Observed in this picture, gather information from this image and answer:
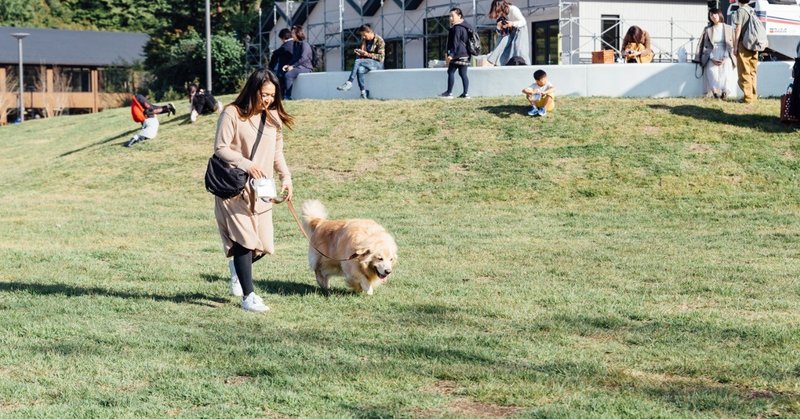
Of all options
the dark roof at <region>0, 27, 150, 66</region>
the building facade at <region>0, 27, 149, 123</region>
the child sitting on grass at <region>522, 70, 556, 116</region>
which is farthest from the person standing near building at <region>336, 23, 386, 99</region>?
the dark roof at <region>0, 27, 150, 66</region>

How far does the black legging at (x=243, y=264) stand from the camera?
7.38 m

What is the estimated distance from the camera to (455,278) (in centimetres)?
909

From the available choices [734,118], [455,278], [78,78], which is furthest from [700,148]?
[78,78]

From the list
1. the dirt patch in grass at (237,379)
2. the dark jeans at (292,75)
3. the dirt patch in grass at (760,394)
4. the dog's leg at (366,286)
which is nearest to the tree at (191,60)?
the dark jeans at (292,75)

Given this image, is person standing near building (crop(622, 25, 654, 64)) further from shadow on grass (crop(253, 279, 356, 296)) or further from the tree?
the tree

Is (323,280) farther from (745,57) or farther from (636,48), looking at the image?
(636,48)

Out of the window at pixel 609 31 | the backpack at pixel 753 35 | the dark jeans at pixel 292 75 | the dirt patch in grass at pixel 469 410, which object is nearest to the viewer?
the dirt patch in grass at pixel 469 410

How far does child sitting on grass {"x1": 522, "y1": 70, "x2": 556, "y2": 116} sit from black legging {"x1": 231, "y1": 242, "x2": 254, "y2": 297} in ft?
39.0

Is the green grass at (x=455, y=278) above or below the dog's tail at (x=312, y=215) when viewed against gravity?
below

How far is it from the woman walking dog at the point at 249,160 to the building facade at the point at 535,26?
60.5 ft

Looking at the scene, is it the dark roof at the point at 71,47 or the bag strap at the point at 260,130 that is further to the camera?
the dark roof at the point at 71,47

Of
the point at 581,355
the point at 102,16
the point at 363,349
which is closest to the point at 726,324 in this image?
the point at 581,355

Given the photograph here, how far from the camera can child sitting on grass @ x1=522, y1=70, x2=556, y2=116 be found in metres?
18.5

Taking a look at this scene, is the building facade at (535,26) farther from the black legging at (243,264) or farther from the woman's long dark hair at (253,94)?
the black legging at (243,264)
